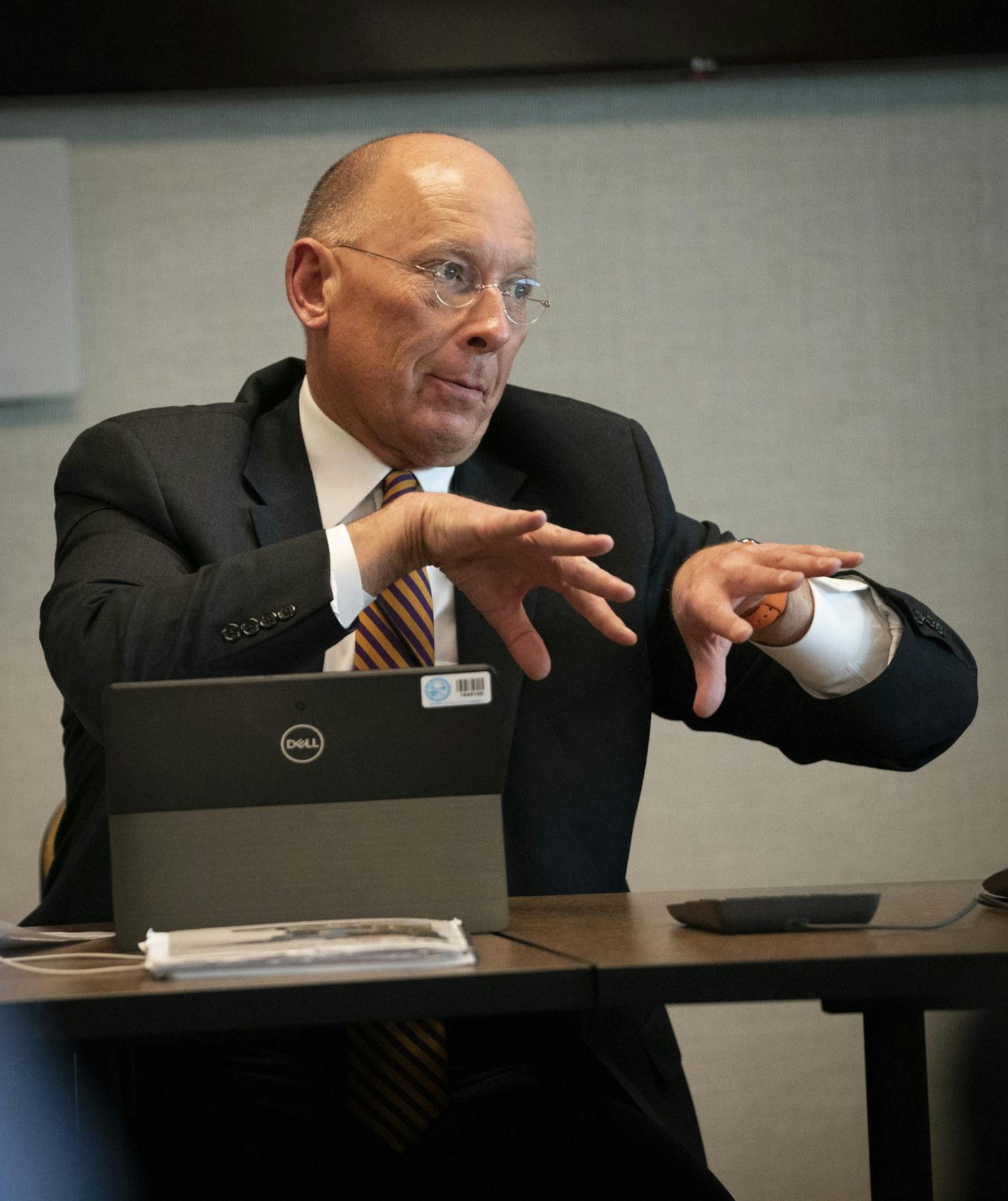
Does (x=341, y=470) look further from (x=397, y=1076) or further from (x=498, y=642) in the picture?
(x=397, y=1076)

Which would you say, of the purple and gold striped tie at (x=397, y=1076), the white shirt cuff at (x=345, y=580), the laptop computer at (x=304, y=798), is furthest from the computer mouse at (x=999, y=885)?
the white shirt cuff at (x=345, y=580)

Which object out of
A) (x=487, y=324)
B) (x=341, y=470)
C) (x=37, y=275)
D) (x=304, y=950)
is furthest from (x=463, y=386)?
(x=37, y=275)

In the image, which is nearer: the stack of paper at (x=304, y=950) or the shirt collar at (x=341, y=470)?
the stack of paper at (x=304, y=950)

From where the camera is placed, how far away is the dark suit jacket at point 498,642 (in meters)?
1.37

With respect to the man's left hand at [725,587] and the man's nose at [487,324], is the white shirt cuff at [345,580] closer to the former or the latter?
the man's left hand at [725,587]

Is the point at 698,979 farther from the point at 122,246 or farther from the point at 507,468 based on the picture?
the point at 122,246

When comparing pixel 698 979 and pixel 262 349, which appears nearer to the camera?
pixel 698 979

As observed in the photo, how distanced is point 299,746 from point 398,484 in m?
0.71

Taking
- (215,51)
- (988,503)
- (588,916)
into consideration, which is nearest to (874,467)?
(988,503)

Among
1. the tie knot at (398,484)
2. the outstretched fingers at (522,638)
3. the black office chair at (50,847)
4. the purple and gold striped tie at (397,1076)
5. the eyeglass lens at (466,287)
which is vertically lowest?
the purple and gold striped tie at (397,1076)

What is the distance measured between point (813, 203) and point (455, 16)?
808 millimetres

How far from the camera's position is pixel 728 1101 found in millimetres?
2736

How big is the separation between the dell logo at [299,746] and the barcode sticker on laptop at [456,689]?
9 centimetres

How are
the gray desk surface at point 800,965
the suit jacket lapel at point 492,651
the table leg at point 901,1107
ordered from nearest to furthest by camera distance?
1. the gray desk surface at point 800,965
2. the table leg at point 901,1107
3. the suit jacket lapel at point 492,651
